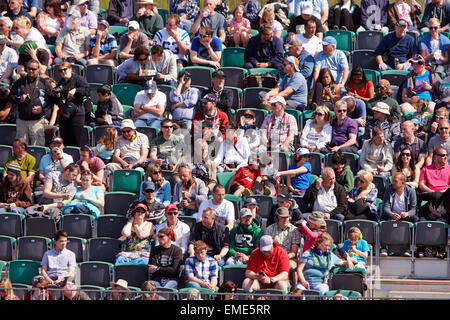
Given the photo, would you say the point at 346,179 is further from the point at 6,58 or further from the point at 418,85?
the point at 6,58

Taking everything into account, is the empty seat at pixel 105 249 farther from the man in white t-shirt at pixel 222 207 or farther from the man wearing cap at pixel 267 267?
the man wearing cap at pixel 267 267

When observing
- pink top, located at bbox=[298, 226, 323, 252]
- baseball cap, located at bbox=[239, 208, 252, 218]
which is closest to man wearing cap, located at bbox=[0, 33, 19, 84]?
baseball cap, located at bbox=[239, 208, 252, 218]

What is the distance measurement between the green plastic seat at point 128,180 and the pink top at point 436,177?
388 cm

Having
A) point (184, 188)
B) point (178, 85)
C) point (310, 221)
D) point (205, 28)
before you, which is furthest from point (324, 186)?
point (205, 28)

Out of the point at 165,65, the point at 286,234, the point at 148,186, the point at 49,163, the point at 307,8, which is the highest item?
the point at 307,8

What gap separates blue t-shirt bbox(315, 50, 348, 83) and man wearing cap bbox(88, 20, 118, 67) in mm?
3391

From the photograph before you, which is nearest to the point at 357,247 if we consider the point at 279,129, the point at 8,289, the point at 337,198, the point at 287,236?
the point at 287,236

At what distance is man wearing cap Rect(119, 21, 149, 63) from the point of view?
1911cm

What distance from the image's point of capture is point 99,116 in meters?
17.6

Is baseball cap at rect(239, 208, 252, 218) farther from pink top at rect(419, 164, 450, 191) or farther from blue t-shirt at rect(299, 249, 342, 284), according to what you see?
pink top at rect(419, 164, 450, 191)

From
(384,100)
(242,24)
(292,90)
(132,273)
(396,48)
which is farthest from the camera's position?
(242,24)

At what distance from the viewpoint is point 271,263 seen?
1446 centimetres

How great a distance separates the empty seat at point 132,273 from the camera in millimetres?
14867

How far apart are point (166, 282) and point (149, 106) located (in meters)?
3.76
